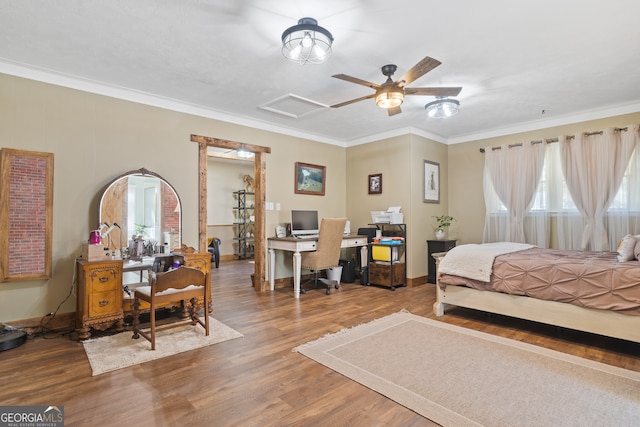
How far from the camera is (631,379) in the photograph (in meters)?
2.28

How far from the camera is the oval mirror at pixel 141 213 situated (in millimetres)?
3656

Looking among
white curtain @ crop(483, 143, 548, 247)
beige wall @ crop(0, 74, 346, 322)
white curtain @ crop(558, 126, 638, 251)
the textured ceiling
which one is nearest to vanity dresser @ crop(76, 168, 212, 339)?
beige wall @ crop(0, 74, 346, 322)

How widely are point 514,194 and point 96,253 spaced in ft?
18.3

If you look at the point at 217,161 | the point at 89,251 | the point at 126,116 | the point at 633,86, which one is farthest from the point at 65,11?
the point at 217,161

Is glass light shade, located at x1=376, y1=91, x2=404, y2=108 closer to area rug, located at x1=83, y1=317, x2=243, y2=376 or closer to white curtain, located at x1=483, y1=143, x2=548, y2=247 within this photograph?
area rug, located at x1=83, y1=317, x2=243, y2=376

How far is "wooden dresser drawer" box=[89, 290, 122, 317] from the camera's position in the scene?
3084 millimetres

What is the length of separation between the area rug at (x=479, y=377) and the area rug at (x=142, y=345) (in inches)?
34.4

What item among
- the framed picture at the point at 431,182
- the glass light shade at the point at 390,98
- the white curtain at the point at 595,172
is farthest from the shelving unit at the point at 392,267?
the glass light shade at the point at 390,98

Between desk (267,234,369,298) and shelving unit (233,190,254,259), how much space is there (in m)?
3.89

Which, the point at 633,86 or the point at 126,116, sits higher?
the point at 633,86

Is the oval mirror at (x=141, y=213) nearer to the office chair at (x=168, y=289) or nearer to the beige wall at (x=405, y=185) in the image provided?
the office chair at (x=168, y=289)

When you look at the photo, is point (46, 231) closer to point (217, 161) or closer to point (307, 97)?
point (307, 97)

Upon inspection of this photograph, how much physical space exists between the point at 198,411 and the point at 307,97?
342 cm

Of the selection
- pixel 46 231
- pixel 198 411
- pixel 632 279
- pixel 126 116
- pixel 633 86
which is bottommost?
pixel 198 411
